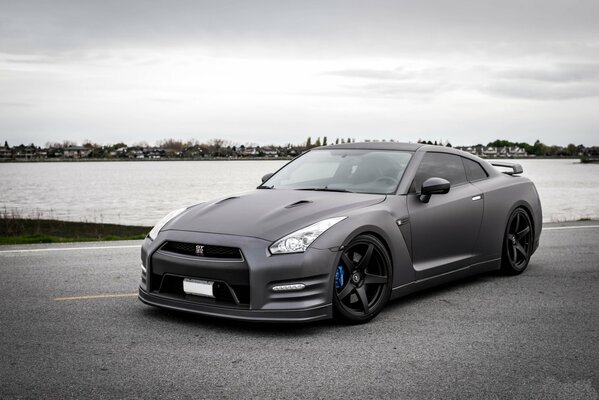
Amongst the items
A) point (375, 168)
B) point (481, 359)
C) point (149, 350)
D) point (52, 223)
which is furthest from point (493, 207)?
point (52, 223)

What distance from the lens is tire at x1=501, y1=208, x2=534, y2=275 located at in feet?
26.3

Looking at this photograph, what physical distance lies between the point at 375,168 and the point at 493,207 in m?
1.70

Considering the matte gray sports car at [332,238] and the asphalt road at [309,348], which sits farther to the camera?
the matte gray sports car at [332,238]

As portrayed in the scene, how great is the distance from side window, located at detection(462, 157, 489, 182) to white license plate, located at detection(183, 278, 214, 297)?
3.53 metres

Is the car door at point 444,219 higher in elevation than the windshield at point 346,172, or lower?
lower

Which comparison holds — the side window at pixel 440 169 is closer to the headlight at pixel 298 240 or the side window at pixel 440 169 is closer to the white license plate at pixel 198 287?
the headlight at pixel 298 240

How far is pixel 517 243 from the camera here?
8.20 meters

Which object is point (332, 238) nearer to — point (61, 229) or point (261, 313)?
point (261, 313)

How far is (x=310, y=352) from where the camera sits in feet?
16.5

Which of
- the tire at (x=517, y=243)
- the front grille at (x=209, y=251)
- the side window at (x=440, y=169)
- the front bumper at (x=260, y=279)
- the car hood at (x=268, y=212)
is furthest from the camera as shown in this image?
the tire at (x=517, y=243)

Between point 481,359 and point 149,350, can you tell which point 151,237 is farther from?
point 481,359

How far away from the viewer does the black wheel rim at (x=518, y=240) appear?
8.08 meters

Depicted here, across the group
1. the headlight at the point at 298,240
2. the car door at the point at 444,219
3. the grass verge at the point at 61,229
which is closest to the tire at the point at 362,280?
the headlight at the point at 298,240

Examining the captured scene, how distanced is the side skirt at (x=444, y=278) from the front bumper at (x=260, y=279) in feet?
3.30
